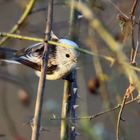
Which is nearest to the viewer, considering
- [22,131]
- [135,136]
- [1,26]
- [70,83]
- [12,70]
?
[70,83]

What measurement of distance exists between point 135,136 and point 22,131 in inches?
28.7

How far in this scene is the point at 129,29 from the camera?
1.40 metres

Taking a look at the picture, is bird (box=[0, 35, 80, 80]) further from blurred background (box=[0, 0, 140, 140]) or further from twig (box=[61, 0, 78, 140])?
blurred background (box=[0, 0, 140, 140])

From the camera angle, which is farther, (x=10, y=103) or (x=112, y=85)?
(x=10, y=103)

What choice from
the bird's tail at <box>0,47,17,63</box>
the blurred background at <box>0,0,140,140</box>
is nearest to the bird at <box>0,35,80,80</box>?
the bird's tail at <box>0,47,17,63</box>

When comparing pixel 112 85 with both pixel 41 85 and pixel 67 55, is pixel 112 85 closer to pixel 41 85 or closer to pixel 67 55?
pixel 67 55

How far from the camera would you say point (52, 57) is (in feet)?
4.87

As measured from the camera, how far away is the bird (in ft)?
4.65

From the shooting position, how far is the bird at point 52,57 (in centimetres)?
142

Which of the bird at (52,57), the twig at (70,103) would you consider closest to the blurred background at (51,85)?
the twig at (70,103)

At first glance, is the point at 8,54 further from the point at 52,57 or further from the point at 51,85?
the point at 51,85

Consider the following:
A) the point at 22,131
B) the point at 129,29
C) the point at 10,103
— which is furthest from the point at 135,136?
the point at 129,29

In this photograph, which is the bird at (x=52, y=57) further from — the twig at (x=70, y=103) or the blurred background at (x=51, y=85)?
the blurred background at (x=51, y=85)

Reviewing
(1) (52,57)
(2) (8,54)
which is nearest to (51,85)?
(2) (8,54)
